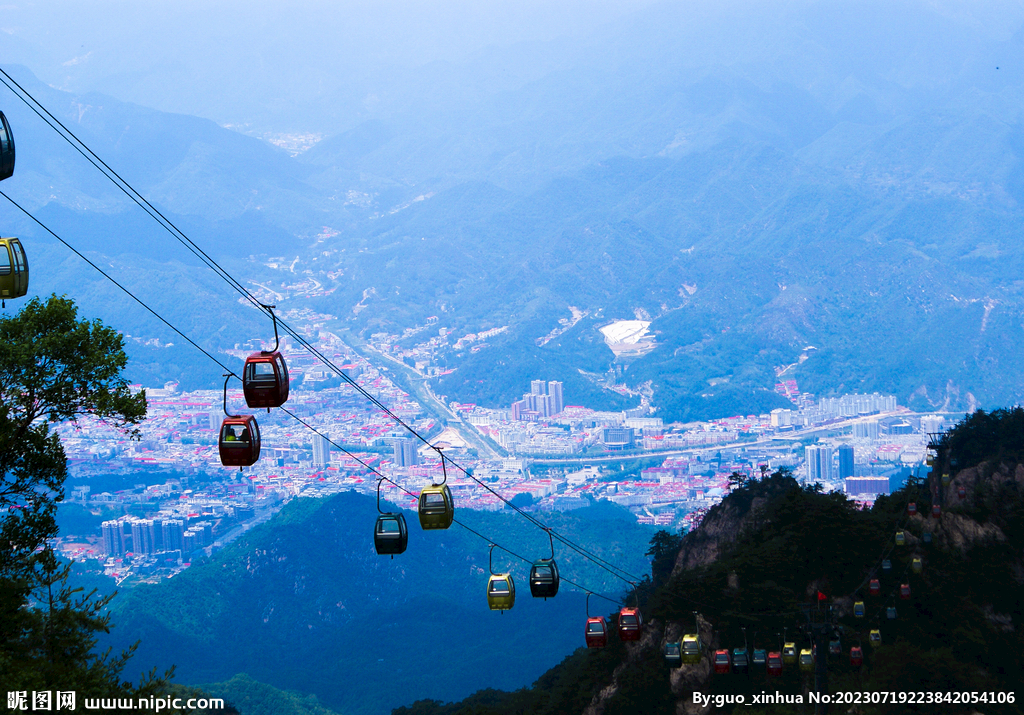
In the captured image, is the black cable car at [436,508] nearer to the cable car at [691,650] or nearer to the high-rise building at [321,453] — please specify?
the cable car at [691,650]

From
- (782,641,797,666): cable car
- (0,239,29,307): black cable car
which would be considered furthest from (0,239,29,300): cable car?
(782,641,797,666): cable car

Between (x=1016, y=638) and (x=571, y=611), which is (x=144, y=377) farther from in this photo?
(x=1016, y=638)

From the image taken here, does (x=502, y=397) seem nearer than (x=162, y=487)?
No

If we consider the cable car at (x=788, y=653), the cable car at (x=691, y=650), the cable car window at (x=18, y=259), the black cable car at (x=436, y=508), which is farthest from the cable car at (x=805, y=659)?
the cable car window at (x=18, y=259)

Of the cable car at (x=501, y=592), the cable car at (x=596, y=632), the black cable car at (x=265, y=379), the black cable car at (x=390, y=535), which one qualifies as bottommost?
the cable car at (x=596, y=632)

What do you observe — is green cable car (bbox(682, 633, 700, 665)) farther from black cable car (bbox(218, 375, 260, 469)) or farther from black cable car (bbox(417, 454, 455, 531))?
black cable car (bbox(218, 375, 260, 469))

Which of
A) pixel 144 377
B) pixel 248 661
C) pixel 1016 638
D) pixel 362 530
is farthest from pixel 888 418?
pixel 1016 638
